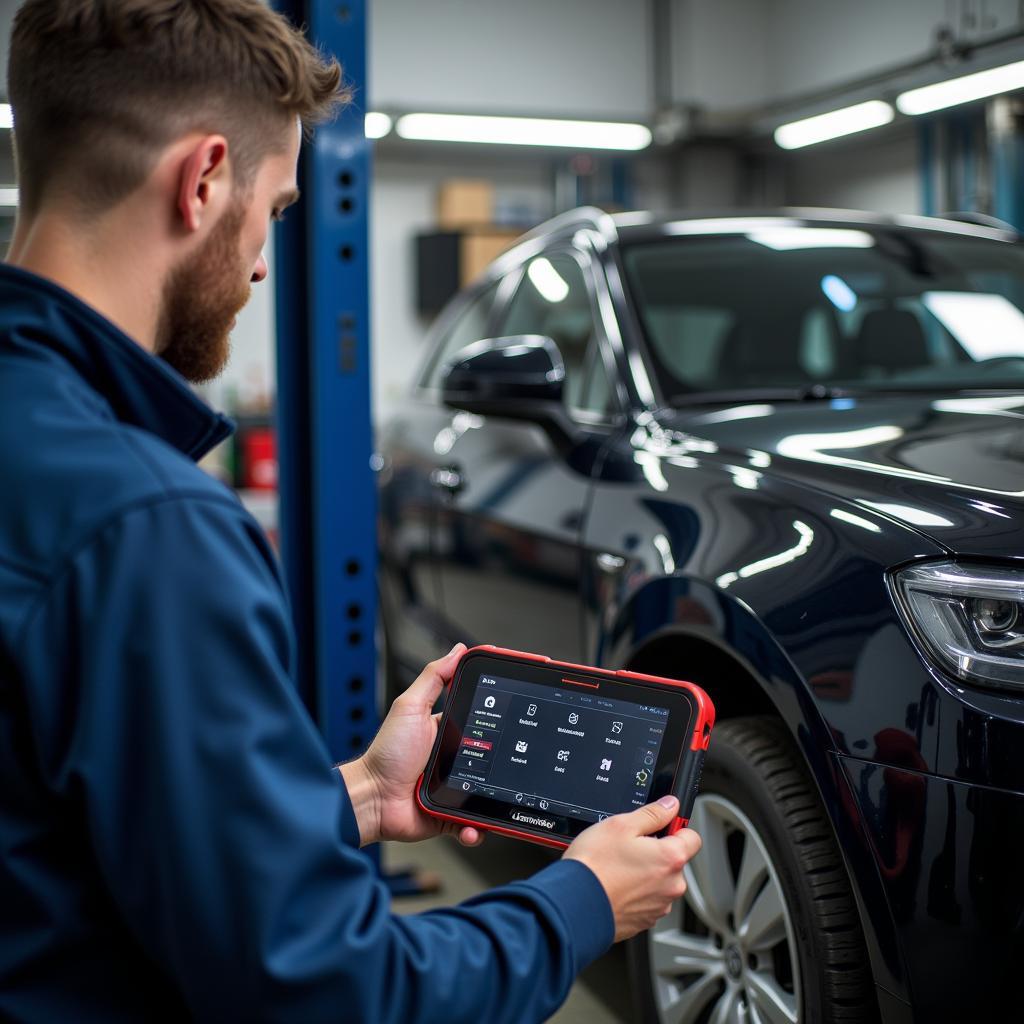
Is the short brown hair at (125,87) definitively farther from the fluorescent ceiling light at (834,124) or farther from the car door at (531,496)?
the fluorescent ceiling light at (834,124)

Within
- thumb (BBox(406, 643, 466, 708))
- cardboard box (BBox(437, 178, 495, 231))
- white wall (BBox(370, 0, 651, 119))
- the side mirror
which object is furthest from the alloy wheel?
cardboard box (BBox(437, 178, 495, 231))

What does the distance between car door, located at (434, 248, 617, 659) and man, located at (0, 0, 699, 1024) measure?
1.33 m

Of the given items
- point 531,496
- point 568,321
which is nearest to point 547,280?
point 568,321

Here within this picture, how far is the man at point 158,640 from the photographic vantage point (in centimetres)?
74

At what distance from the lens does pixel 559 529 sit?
228 cm

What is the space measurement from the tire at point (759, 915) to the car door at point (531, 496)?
52 centimetres

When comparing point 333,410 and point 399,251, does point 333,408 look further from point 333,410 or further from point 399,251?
point 399,251

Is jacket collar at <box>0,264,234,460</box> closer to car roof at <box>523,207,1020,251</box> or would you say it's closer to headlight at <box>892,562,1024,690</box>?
headlight at <box>892,562,1024,690</box>

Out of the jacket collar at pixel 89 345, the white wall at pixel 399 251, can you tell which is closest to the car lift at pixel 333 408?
the jacket collar at pixel 89 345

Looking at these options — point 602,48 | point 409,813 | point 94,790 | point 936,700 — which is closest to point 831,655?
point 936,700

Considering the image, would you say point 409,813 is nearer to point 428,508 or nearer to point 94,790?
point 94,790

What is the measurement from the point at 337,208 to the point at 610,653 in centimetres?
107

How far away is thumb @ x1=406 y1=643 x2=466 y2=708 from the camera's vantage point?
4.44 ft

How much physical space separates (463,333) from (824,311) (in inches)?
50.9
